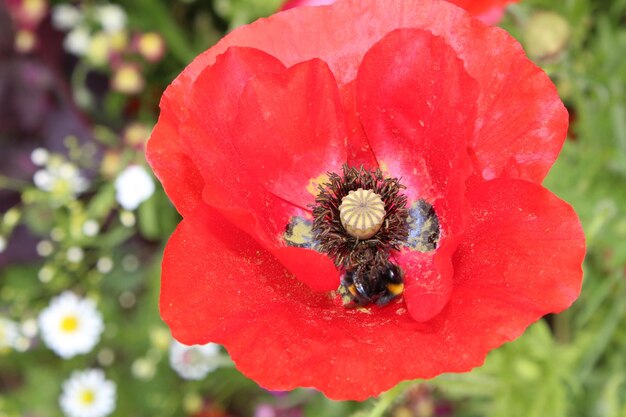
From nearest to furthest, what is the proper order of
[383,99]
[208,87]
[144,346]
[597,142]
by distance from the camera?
1. [208,87]
2. [383,99]
3. [597,142]
4. [144,346]

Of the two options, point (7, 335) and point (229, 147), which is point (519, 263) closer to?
point (229, 147)

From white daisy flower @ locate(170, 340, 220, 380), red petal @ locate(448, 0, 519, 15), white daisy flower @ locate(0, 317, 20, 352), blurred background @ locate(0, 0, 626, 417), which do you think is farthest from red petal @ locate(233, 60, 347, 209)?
white daisy flower @ locate(0, 317, 20, 352)

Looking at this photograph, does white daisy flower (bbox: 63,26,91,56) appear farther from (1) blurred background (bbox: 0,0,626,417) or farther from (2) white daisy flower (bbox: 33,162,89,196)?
(2) white daisy flower (bbox: 33,162,89,196)

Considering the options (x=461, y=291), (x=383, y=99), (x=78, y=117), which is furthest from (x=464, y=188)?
(x=78, y=117)

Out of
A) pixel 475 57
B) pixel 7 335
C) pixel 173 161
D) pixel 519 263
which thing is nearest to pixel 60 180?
pixel 7 335

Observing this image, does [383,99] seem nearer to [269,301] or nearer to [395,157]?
[395,157]

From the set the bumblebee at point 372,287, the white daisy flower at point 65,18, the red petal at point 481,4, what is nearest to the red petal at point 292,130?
the bumblebee at point 372,287

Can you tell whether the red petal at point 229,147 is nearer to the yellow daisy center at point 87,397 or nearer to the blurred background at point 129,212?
the blurred background at point 129,212
